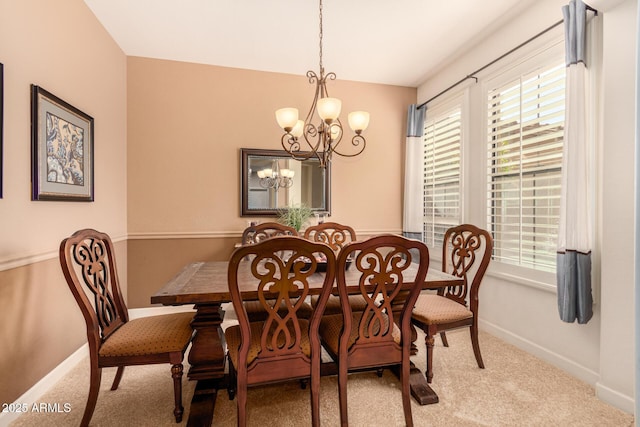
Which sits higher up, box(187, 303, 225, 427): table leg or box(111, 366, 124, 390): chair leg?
box(187, 303, 225, 427): table leg

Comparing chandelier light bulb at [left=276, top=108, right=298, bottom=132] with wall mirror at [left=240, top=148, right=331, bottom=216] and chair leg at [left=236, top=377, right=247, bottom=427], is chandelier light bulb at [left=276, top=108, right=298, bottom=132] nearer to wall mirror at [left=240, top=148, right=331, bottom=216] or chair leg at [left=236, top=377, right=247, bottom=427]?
chair leg at [left=236, top=377, right=247, bottom=427]

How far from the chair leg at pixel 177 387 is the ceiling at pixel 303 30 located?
2.64 metres

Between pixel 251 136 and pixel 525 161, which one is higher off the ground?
pixel 251 136

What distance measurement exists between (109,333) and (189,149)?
7.50 feet

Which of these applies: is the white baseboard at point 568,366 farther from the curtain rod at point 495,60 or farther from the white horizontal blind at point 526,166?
the curtain rod at point 495,60

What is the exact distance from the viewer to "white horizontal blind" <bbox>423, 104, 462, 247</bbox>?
3422mm

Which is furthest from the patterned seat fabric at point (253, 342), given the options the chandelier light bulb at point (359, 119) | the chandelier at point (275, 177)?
the chandelier at point (275, 177)

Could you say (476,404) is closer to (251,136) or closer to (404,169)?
(404,169)

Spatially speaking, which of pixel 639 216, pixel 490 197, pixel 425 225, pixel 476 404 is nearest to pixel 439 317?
pixel 476 404

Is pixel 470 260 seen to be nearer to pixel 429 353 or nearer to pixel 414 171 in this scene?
pixel 429 353

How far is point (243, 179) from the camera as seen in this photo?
11.9 ft

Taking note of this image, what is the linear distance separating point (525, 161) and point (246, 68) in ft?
10.0

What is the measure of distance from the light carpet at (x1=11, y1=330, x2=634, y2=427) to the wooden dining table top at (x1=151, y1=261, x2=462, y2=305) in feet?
2.41

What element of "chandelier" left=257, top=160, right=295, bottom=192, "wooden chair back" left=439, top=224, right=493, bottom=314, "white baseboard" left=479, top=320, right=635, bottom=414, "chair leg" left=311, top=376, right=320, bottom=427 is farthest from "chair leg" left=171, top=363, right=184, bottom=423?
"white baseboard" left=479, top=320, right=635, bottom=414
